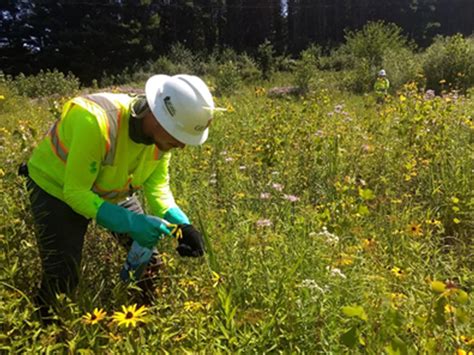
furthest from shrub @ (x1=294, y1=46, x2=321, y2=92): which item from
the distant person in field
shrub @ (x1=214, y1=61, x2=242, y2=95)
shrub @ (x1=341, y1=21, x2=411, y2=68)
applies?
the distant person in field

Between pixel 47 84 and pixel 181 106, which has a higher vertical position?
pixel 181 106

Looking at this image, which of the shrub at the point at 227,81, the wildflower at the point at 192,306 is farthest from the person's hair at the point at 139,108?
the shrub at the point at 227,81

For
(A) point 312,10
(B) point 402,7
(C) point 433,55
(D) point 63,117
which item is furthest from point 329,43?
(D) point 63,117

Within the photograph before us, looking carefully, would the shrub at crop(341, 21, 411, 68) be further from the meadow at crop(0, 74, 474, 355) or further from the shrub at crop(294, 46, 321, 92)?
the meadow at crop(0, 74, 474, 355)

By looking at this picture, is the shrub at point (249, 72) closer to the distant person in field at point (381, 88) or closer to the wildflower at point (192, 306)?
the distant person in field at point (381, 88)

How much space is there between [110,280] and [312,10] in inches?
1622

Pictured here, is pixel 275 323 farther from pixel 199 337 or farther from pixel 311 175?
pixel 311 175

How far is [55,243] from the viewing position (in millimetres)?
2037

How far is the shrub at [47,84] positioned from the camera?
11.7 metres

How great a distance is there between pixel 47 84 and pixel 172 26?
78.8ft

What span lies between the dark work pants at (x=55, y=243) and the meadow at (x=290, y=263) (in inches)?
3.2

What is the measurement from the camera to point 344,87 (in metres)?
13.6

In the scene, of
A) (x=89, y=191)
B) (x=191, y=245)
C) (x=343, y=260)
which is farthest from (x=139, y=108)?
(x=343, y=260)

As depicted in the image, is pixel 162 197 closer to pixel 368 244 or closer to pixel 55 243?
pixel 55 243
